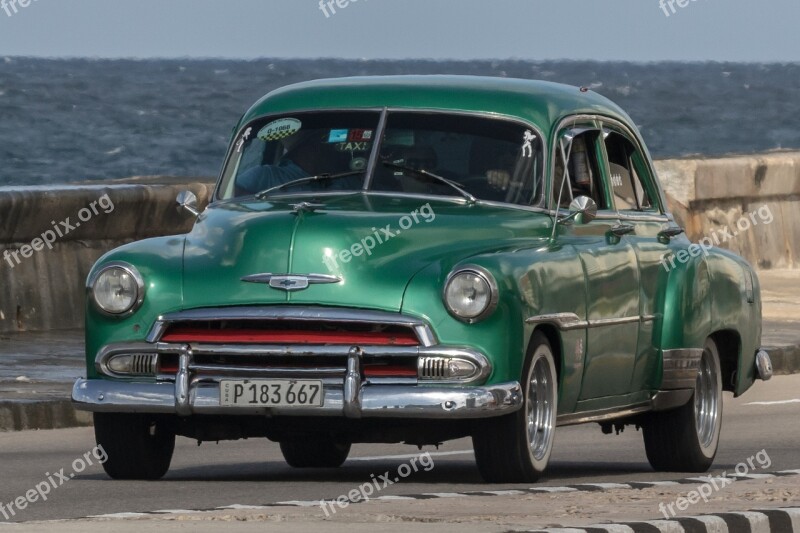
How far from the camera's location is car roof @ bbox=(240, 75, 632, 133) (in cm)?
1077

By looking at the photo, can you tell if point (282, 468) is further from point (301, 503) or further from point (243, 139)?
point (301, 503)

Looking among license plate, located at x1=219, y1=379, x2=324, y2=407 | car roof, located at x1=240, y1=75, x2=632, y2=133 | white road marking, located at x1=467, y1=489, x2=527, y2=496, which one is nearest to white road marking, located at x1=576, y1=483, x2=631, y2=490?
white road marking, located at x1=467, y1=489, x2=527, y2=496

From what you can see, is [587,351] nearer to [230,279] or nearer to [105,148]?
[230,279]

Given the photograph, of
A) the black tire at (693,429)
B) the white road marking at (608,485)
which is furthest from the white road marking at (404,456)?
the white road marking at (608,485)

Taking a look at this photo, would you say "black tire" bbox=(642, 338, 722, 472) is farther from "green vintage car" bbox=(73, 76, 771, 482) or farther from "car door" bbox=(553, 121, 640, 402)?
"car door" bbox=(553, 121, 640, 402)

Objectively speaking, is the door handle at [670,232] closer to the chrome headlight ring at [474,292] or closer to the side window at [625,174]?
the side window at [625,174]

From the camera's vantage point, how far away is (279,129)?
1093 centimetres

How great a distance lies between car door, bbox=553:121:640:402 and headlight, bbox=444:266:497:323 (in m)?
0.98

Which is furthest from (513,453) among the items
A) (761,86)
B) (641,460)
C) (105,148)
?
(761,86)

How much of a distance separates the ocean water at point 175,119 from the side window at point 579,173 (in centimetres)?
3413

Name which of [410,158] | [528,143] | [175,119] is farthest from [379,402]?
[175,119]

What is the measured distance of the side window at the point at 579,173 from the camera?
10.8 meters

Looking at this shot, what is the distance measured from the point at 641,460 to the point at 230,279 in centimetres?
354

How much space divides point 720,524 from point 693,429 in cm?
329
